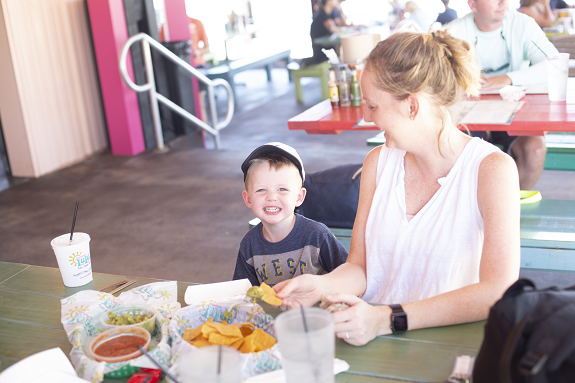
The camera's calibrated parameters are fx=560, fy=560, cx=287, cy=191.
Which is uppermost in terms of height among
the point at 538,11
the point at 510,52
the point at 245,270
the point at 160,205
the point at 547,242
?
the point at 538,11

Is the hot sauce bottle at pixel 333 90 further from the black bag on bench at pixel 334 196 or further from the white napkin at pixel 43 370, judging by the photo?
the white napkin at pixel 43 370

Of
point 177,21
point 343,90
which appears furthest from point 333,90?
point 177,21

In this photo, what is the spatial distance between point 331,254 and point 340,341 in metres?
0.61

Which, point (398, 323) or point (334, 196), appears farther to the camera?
point (334, 196)

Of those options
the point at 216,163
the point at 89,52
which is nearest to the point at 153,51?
the point at 89,52

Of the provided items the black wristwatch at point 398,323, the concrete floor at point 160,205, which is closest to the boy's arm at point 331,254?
the black wristwatch at point 398,323

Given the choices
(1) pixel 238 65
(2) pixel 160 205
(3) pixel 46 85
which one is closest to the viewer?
(2) pixel 160 205

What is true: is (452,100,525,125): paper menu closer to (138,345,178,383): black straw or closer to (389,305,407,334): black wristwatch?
(389,305,407,334): black wristwatch

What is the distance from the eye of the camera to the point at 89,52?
18.2 ft

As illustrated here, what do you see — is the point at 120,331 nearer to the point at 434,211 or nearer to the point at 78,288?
the point at 78,288

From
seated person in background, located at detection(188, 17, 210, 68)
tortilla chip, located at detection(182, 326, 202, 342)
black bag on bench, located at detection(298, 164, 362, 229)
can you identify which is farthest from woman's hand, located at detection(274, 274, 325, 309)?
seated person in background, located at detection(188, 17, 210, 68)

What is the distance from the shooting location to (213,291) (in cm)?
135

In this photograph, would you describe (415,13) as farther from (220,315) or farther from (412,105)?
(220,315)

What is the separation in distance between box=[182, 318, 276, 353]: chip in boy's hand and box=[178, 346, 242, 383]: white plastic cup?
0.62ft
